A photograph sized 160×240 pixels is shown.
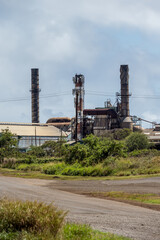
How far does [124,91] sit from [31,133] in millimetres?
26616

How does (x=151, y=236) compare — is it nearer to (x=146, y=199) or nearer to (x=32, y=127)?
(x=146, y=199)

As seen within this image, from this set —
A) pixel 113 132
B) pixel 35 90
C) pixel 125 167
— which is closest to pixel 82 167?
pixel 125 167

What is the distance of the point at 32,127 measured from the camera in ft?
353

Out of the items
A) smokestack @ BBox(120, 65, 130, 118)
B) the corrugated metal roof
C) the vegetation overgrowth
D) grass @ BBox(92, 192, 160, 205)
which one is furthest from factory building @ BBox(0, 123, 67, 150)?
grass @ BBox(92, 192, 160, 205)

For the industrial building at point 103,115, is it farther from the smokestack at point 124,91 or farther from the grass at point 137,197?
the grass at point 137,197

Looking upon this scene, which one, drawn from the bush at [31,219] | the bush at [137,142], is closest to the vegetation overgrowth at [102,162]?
the bush at [31,219]

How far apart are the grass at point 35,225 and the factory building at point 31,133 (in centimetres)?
8740

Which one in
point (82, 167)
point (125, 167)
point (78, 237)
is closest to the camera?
point (78, 237)

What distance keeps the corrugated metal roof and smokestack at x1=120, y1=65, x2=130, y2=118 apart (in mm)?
18203

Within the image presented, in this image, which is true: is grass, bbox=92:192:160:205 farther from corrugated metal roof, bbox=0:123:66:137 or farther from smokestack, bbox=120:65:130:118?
corrugated metal roof, bbox=0:123:66:137

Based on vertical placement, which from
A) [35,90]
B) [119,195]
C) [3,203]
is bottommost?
[119,195]

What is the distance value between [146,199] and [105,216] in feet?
19.5

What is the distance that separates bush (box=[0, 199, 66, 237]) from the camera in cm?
822

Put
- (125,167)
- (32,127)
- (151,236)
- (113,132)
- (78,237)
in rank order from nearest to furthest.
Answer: (78,237)
(151,236)
(125,167)
(113,132)
(32,127)
